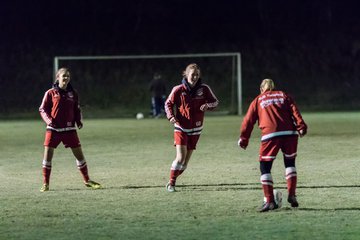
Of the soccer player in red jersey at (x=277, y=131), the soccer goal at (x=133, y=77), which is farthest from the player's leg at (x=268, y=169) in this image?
the soccer goal at (x=133, y=77)

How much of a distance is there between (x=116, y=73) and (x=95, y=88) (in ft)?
6.26

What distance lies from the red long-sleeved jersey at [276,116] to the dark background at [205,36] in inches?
1343

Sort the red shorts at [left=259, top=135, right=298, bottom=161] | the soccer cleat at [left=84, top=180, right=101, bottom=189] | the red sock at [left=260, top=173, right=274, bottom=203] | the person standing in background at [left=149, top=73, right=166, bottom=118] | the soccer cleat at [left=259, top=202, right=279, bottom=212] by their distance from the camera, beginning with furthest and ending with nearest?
the person standing in background at [left=149, top=73, right=166, bottom=118]
the soccer cleat at [left=84, top=180, right=101, bottom=189]
the red shorts at [left=259, top=135, right=298, bottom=161]
the red sock at [left=260, top=173, right=274, bottom=203]
the soccer cleat at [left=259, top=202, right=279, bottom=212]

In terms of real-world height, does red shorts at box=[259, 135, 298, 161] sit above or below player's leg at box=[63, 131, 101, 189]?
above

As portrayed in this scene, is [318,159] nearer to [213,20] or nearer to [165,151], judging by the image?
[165,151]

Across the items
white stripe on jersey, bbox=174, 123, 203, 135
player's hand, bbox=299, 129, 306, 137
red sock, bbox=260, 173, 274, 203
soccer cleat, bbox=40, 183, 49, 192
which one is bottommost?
soccer cleat, bbox=40, 183, 49, 192

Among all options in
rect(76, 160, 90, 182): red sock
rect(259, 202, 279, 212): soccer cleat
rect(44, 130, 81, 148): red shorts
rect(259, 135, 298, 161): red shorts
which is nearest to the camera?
rect(259, 202, 279, 212): soccer cleat

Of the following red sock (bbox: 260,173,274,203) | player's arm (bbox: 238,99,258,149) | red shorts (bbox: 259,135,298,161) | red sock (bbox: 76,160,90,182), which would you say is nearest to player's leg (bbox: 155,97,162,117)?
red sock (bbox: 76,160,90,182)

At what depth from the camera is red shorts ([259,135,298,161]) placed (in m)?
9.82

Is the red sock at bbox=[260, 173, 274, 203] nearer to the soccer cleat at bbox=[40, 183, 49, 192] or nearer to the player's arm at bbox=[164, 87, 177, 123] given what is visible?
the player's arm at bbox=[164, 87, 177, 123]

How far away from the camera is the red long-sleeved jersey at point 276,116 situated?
9820 millimetres

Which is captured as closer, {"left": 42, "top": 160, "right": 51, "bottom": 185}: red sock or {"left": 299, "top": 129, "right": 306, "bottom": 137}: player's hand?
{"left": 299, "top": 129, "right": 306, "bottom": 137}: player's hand

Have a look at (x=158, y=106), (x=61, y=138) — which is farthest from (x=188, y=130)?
(x=158, y=106)

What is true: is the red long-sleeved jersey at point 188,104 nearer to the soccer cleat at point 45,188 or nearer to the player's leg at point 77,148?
the player's leg at point 77,148
